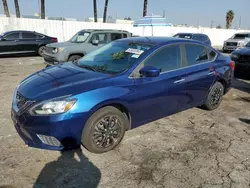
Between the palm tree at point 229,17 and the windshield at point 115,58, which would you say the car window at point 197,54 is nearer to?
the windshield at point 115,58

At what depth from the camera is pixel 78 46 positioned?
9.23 meters

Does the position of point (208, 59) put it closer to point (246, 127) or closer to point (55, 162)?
point (246, 127)

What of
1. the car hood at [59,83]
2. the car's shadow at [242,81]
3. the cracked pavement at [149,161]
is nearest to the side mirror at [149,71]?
the car hood at [59,83]

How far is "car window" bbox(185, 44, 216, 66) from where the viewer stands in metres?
4.41

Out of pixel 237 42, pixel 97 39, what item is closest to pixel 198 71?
pixel 97 39

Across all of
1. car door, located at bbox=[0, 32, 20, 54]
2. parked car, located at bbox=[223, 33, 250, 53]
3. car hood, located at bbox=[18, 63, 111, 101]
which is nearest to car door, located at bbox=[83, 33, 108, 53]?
car hood, located at bbox=[18, 63, 111, 101]

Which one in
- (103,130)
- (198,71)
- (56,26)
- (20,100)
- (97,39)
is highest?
(56,26)

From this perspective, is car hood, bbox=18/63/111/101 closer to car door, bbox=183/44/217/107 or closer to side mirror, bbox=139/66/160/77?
side mirror, bbox=139/66/160/77

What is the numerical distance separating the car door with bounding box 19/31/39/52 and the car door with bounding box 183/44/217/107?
11.4 meters

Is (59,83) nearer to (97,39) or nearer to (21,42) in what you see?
(97,39)

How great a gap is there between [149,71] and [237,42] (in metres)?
18.6

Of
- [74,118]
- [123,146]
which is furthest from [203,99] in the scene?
[74,118]

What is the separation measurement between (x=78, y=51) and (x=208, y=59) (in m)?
5.59

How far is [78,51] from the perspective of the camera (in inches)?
360
